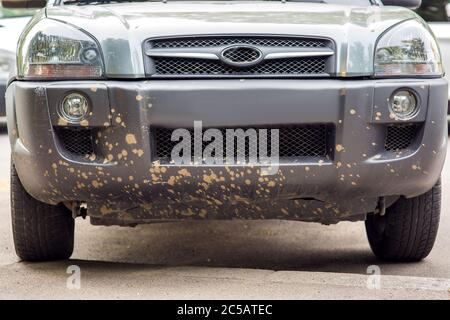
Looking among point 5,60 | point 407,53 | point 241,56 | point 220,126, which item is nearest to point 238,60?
point 241,56

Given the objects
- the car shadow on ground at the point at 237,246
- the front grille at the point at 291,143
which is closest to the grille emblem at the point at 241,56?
the front grille at the point at 291,143

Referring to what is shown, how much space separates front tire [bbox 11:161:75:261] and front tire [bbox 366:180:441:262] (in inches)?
59.5

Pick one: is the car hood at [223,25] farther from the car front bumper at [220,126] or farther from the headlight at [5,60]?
the headlight at [5,60]

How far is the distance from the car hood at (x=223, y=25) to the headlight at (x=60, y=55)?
0.05 m

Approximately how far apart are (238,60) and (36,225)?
4.11ft

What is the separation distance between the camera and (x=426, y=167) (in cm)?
421

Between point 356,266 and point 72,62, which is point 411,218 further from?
point 72,62

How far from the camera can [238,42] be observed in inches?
162

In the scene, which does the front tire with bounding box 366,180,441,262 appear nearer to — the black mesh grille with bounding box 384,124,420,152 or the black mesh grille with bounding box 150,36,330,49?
the black mesh grille with bounding box 384,124,420,152

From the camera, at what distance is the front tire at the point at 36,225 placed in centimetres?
460

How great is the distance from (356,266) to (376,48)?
129 cm

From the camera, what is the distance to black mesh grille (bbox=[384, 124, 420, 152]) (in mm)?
4164

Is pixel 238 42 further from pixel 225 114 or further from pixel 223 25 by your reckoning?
pixel 225 114

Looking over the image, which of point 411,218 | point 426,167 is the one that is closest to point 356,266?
point 411,218
